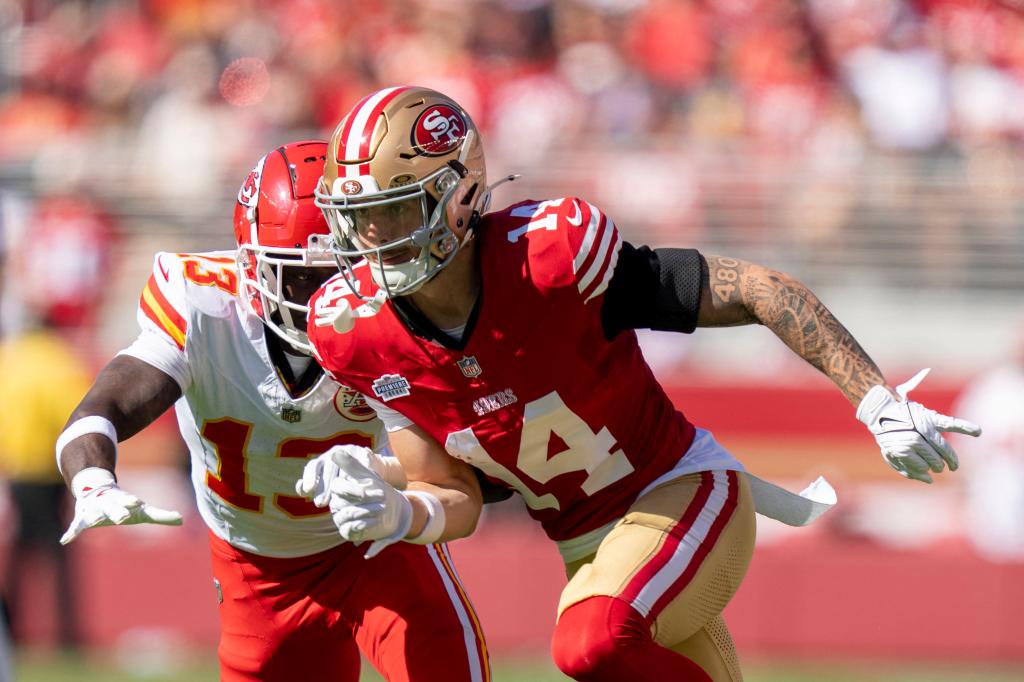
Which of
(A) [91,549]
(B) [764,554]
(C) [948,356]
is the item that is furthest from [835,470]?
(A) [91,549]

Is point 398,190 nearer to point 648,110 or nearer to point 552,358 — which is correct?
point 552,358

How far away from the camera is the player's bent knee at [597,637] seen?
3.51m

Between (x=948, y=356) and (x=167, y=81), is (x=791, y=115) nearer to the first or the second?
(x=948, y=356)

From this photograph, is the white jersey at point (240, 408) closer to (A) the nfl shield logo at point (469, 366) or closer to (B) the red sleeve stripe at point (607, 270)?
(A) the nfl shield logo at point (469, 366)

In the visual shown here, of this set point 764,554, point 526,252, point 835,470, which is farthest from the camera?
point 835,470

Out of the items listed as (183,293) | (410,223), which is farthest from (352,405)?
(410,223)

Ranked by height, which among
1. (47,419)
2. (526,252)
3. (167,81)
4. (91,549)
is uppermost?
(526,252)

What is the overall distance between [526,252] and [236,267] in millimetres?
955

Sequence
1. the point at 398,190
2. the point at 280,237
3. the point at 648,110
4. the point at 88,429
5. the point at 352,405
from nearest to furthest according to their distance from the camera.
Answer: the point at 398,190 < the point at 88,429 < the point at 280,237 < the point at 352,405 < the point at 648,110

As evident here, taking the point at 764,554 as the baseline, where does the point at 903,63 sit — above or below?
above

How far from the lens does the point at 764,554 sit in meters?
7.89

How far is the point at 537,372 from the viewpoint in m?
3.73

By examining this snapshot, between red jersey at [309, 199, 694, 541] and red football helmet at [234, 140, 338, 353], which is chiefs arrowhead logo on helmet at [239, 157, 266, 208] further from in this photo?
red jersey at [309, 199, 694, 541]

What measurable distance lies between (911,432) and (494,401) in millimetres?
976
